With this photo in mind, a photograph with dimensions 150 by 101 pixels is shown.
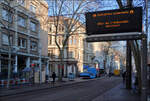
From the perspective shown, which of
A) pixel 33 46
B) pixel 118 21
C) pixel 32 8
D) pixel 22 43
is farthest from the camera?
pixel 33 46

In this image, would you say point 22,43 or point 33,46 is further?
point 33,46

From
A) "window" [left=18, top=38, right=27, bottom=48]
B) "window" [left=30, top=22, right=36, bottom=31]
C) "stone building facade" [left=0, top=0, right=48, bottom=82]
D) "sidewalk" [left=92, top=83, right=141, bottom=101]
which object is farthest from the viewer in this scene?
"window" [left=30, top=22, right=36, bottom=31]

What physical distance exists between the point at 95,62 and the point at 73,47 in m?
21.9

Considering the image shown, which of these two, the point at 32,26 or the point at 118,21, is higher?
the point at 32,26

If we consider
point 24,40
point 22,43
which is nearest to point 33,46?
point 24,40

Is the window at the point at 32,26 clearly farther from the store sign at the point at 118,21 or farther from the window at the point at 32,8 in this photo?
the store sign at the point at 118,21

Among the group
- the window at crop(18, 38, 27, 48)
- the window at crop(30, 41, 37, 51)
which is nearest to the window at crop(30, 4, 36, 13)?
the window at crop(30, 41, 37, 51)

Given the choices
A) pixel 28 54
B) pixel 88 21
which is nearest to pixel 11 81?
pixel 28 54

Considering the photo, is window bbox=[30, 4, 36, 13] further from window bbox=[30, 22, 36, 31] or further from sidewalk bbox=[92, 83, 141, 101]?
sidewalk bbox=[92, 83, 141, 101]

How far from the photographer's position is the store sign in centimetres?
979

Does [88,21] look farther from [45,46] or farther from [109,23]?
[45,46]

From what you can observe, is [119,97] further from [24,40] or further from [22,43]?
[24,40]

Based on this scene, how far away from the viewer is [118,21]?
9.88 meters

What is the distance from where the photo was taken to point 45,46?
3756 cm
